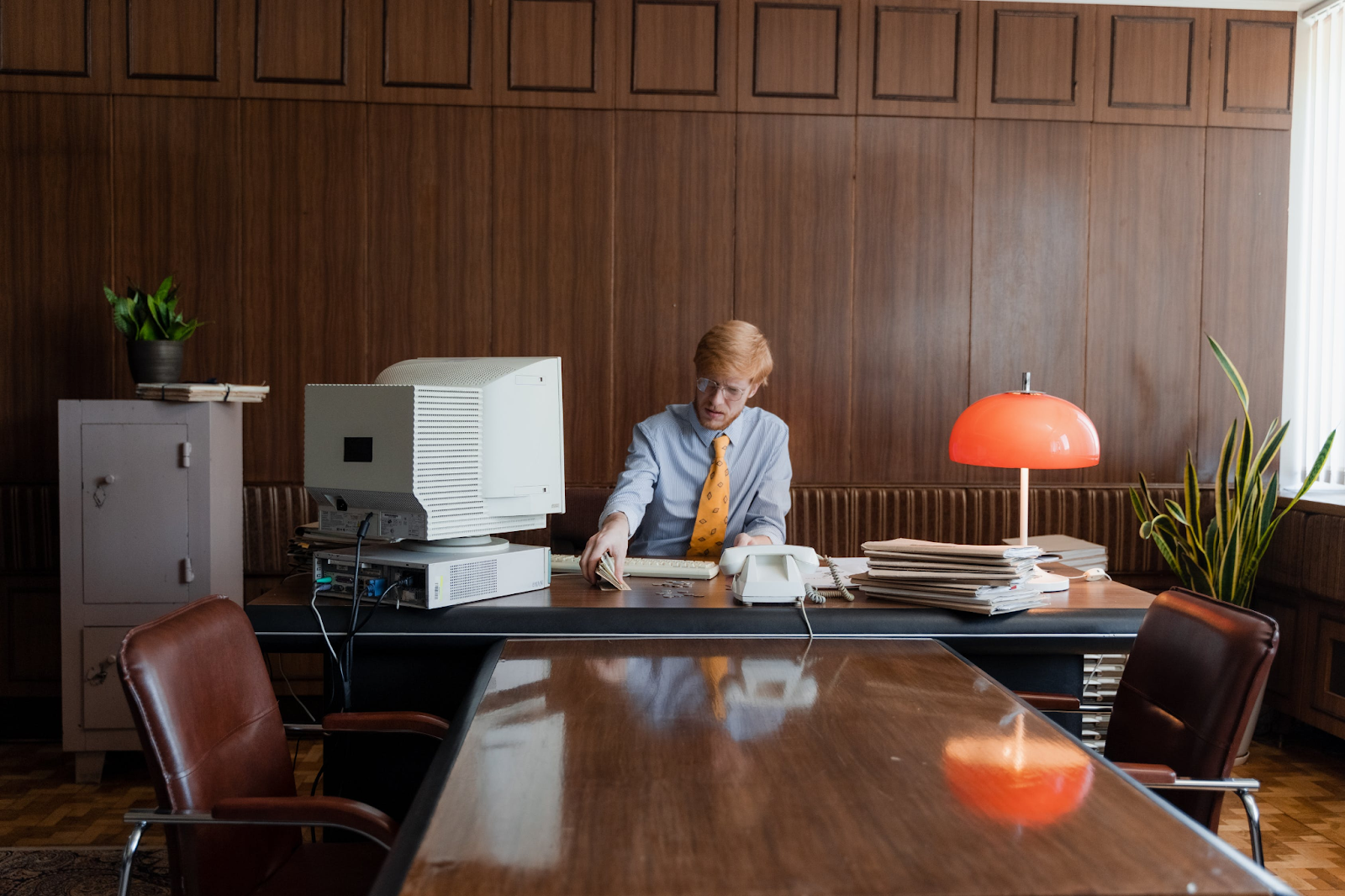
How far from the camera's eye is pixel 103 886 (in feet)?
8.54

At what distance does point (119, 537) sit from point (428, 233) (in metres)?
1.59

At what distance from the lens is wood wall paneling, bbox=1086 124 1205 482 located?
414 centimetres

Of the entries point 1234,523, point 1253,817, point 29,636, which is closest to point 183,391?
point 29,636

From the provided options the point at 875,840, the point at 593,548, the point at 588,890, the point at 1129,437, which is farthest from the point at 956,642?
the point at 1129,437

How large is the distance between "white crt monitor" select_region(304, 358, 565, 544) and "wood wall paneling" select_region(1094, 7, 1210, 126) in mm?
3069

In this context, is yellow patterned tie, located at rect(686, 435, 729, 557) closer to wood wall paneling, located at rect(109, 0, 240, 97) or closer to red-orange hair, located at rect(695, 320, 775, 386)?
red-orange hair, located at rect(695, 320, 775, 386)

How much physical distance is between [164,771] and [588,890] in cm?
78

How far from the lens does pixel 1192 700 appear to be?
166cm

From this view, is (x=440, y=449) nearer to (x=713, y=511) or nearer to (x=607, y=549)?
(x=607, y=549)

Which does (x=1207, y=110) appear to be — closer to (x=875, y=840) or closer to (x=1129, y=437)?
(x=1129, y=437)

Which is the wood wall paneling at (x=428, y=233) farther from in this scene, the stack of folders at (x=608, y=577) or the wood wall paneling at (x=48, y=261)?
the stack of folders at (x=608, y=577)

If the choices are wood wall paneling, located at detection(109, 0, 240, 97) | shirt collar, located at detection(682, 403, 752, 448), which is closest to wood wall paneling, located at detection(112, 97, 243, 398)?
wood wall paneling, located at detection(109, 0, 240, 97)

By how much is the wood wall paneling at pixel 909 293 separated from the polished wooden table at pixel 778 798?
8.12ft

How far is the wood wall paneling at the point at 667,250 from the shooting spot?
401 cm
